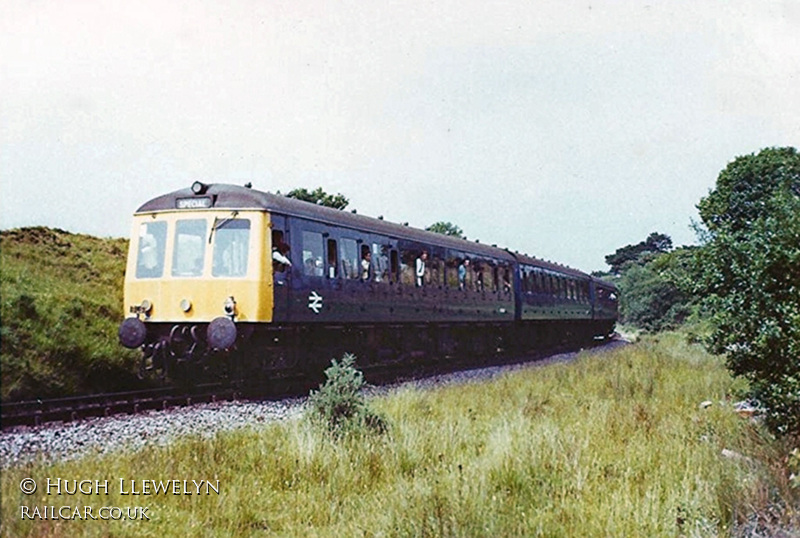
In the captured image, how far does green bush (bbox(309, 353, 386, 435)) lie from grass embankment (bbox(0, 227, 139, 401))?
2.73m

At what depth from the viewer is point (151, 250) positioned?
11.2 m

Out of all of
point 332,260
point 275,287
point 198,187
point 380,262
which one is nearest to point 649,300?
point 380,262

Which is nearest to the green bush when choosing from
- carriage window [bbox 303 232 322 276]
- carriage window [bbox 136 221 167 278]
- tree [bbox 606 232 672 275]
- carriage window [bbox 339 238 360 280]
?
carriage window [bbox 136 221 167 278]

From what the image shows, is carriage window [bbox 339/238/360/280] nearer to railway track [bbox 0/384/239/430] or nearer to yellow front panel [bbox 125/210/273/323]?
yellow front panel [bbox 125/210/273/323]

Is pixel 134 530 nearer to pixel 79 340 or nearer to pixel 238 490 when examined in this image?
pixel 238 490

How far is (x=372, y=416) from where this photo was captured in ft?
30.4

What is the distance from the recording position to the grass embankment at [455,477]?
5.93 metres

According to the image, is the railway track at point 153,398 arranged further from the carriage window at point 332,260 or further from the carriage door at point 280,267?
the carriage window at point 332,260

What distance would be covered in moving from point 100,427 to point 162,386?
3.28 m

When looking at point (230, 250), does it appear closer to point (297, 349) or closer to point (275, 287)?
point (275, 287)

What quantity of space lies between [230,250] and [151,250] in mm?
1070

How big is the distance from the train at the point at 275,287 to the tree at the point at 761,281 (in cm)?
579

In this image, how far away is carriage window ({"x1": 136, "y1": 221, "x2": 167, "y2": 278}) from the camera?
11008 mm

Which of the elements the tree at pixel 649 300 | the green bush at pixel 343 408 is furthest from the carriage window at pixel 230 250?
the tree at pixel 649 300
